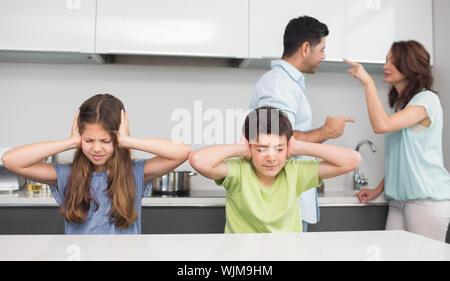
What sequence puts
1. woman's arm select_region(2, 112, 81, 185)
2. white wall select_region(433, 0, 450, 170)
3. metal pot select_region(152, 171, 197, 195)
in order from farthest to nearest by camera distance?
white wall select_region(433, 0, 450, 170) < metal pot select_region(152, 171, 197, 195) < woman's arm select_region(2, 112, 81, 185)

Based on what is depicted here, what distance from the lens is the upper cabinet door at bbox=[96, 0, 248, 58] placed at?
194 cm

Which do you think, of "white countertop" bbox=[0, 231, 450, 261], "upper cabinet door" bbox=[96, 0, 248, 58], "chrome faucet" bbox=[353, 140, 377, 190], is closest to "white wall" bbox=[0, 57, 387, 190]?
"chrome faucet" bbox=[353, 140, 377, 190]

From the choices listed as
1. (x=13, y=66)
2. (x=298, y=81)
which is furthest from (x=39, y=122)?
(x=298, y=81)

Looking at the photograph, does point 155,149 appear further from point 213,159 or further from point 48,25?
point 48,25

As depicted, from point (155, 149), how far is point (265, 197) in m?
0.34

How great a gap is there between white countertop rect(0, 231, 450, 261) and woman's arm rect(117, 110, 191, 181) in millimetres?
460

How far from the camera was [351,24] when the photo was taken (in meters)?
2.06

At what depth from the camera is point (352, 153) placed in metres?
1.16

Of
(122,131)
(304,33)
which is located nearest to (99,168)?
(122,131)

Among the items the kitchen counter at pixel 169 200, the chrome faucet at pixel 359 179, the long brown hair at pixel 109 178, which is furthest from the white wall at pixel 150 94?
the long brown hair at pixel 109 178

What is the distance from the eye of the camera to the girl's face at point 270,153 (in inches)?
43.4

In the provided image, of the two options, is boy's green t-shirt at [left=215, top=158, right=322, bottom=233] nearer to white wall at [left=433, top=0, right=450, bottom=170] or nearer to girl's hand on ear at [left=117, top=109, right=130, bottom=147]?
girl's hand on ear at [left=117, top=109, right=130, bottom=147]

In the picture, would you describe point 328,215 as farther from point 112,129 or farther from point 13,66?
point 13,66
